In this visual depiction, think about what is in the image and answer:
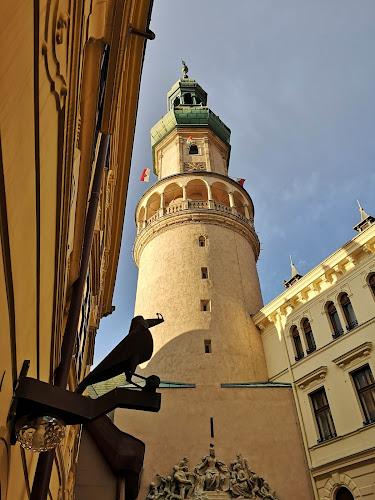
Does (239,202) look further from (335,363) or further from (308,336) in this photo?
(335,363)

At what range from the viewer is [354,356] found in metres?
15.0

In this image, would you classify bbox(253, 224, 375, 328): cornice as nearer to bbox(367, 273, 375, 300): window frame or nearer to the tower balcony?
bbox(367, 273, 375, 300): window frame

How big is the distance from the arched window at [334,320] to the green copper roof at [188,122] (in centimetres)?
1858

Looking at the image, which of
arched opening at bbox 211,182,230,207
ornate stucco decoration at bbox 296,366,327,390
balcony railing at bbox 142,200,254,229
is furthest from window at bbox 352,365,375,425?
arched opening at bbox 211,182,230,207

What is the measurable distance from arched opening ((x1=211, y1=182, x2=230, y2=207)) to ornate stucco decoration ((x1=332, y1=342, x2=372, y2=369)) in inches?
538

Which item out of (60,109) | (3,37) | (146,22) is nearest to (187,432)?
(146,22)

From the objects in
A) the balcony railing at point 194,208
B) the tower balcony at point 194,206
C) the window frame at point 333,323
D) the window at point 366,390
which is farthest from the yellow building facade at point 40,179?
the balcony railing at point 194,208

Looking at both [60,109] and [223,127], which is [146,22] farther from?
[223,127]

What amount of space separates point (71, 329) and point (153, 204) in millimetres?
22333

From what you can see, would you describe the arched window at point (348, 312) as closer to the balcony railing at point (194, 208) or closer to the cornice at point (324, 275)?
the cornice at point (324, 275)

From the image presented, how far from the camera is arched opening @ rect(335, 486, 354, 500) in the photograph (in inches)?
541

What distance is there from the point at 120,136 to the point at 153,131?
891 inches

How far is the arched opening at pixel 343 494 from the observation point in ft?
45.1

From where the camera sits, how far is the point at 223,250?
22.8 meters
